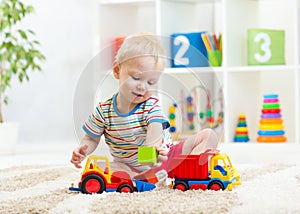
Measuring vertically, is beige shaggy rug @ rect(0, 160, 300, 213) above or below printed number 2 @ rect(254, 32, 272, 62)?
below

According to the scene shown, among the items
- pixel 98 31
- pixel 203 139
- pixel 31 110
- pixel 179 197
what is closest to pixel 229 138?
pixel 98 31

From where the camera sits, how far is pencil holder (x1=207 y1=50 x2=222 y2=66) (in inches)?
100

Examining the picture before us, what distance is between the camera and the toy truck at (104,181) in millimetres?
1210

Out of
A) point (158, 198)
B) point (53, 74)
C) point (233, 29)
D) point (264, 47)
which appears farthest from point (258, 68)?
point (158, 198)

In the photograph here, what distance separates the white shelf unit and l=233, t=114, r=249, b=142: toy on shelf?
22mm

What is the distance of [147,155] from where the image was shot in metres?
1.17

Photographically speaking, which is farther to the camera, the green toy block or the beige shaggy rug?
the green toy block

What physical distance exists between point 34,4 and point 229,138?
124cm

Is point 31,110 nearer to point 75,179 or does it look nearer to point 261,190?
point 75,179

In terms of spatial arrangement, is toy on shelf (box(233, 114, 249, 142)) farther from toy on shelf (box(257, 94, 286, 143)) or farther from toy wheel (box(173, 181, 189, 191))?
toy wheel (box(173, 181, 189, 191))

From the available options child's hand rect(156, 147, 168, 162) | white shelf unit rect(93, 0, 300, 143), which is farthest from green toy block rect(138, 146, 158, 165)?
white shelf unit rect(93, 0, 300, 143)

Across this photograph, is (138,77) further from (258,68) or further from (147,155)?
(258,68)

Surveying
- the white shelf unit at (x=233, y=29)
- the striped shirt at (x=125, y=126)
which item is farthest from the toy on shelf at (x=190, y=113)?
the white shelf unit at (x=233, y=29)

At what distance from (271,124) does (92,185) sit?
1395 mm
